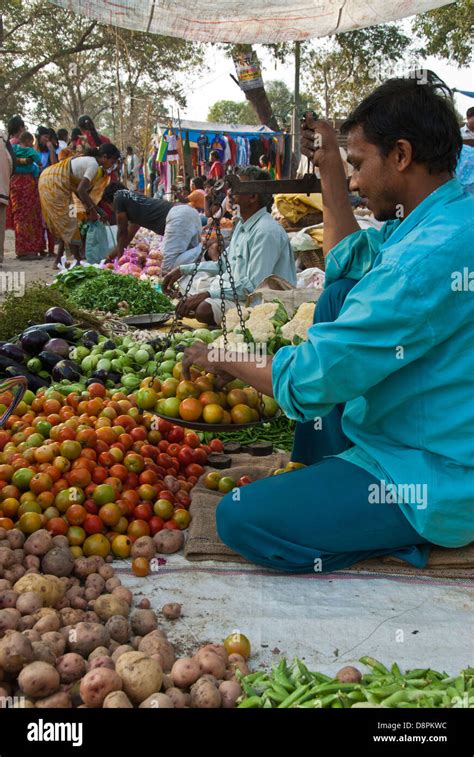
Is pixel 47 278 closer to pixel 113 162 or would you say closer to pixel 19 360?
pixel 113 162

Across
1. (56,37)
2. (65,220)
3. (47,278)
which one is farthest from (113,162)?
(56,37)

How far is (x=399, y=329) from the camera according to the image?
6.61 feet

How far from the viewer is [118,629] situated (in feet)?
6.69

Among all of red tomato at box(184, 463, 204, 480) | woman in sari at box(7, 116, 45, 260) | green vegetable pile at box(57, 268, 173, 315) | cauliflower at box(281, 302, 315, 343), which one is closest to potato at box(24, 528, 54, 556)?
red tomato at box(184, 463, 204, 480)

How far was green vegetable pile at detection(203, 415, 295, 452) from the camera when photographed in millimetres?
3844

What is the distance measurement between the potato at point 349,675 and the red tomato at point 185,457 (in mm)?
1574

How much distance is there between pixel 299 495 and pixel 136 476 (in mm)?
866

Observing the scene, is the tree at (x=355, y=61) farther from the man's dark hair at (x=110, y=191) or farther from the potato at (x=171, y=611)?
the potato at (x=171, y=611)

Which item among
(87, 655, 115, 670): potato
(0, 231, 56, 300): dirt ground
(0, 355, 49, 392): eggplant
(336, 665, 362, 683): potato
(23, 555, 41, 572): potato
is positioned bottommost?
(336, 665, 362, 683): potato

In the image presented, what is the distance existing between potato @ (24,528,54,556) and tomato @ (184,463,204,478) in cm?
93

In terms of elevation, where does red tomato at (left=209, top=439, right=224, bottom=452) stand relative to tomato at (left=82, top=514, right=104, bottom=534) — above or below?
above

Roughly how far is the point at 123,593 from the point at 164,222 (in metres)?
7.11

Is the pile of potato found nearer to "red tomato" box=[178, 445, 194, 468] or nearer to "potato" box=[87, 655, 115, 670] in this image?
"potato" box=[87, 655, 115, 670]

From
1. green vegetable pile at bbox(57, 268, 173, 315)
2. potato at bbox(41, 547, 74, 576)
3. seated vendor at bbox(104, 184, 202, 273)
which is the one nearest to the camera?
potato at bbox(41, 547, 74, 576)
